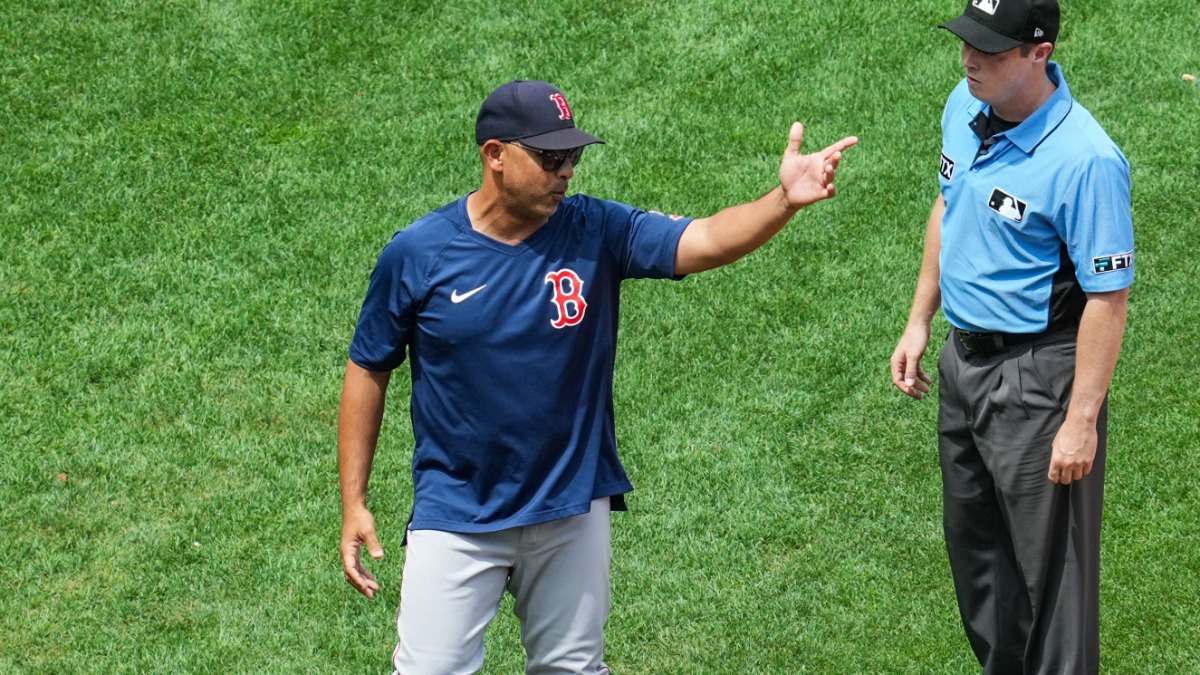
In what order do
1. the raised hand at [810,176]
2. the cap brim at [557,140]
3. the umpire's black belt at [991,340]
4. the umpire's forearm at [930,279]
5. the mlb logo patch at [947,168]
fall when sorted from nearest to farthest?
the raised hand at [810,176]
the cap brim at [557,140]
the umpire's black belt at [991,340]
the mlb logo patch at [947,168]
the umpire's forearm at [930,279]

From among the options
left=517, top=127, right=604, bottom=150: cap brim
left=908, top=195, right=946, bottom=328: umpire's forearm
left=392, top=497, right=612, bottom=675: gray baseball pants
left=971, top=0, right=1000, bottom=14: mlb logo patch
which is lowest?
left=392, top=497, right=612, bottom=675: gray baseball pants

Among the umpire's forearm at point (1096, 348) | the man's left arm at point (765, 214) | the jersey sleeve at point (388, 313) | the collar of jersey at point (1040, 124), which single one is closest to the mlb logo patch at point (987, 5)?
the collar of jersey at point (1040, 124)

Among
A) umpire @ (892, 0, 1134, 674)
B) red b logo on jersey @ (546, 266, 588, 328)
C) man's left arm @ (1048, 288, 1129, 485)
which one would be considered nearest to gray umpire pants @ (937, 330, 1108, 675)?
umpire @ (892, 0, 1134, 674)

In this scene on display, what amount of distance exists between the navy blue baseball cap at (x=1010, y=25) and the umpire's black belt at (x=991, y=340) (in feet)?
2.90

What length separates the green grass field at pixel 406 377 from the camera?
597 centimetres

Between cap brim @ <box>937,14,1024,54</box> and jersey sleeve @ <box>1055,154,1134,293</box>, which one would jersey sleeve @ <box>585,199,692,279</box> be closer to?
cap brim @ <box>937,14,1024,54</box>

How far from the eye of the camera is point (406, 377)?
739cm

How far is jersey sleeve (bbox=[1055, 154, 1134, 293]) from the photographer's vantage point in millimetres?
4336

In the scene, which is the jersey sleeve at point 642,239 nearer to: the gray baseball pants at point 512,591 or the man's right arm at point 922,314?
the gray baseball pants at point 512,591

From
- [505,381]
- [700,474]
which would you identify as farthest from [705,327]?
[505,381]

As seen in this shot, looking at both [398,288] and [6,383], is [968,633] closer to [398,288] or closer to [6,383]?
[398,288]

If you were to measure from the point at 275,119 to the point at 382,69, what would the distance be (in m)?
0.77

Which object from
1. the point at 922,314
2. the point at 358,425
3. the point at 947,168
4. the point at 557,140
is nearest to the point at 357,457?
the point at 358,425

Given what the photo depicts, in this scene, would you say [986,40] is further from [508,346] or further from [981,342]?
[508,346]
